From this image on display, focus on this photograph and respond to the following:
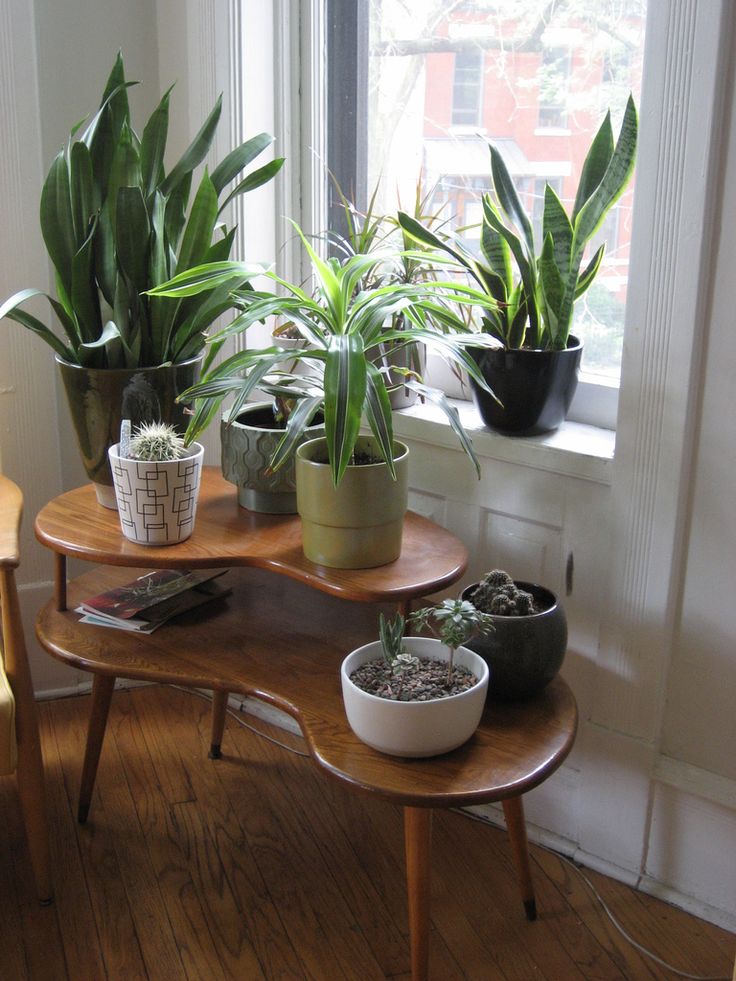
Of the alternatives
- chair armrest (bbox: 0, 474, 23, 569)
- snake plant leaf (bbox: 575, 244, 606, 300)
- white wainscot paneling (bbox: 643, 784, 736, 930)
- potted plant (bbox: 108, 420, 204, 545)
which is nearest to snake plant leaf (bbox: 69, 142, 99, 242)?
potted plant (bbox: 108, 420, 204, 545)

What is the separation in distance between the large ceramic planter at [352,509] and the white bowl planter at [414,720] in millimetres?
211

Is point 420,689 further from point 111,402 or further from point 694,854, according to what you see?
point 111,402

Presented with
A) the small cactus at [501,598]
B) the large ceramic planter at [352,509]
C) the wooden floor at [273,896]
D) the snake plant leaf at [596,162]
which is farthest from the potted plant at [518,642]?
the snake plant leaf at [596,162]

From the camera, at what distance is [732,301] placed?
158 cm

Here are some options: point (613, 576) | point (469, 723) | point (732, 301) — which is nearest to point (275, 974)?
point (469, 723)

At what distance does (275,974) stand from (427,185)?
1526mm

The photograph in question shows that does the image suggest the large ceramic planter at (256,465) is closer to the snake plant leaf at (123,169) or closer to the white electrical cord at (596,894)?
the snake plant leaf at (123,169)

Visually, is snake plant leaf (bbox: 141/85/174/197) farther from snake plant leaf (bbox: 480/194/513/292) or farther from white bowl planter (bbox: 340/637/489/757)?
white bowl planter (bbox: 340/637/489/757)

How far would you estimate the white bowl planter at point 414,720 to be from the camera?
4.75 feet

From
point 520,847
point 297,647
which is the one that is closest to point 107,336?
point 297,647

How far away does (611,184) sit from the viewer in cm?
171

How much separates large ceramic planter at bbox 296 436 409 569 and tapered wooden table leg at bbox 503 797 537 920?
0.48 meters

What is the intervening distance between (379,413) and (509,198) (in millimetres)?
543

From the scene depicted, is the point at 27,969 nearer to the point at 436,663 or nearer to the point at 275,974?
the point at 275,974
